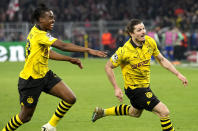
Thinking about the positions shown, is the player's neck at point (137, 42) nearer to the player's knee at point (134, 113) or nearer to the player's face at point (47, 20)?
the player's knee at point (134, 113)

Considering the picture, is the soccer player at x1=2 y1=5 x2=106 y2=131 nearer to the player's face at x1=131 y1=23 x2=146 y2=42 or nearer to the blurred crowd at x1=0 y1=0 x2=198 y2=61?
the player's face at x1=131 y1=23 x2=146 y2=42

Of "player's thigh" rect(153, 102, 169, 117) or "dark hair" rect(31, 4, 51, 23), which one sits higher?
"dark hair" rect(31, 4, 51, 23)

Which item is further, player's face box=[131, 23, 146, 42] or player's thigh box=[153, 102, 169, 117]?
player's face box=[131, 23, 146, 42]

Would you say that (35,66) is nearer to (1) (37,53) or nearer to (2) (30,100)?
(1) (37,53)

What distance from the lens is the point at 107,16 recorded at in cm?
3934

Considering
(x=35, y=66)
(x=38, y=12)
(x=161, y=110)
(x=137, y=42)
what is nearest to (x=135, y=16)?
(x=137, y=42)

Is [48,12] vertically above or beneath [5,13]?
above

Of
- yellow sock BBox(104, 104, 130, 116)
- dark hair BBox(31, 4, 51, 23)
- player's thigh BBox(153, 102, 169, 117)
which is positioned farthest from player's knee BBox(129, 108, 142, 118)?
dark hair BBox(31, 4, 51, 23)

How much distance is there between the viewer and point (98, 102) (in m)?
14.7

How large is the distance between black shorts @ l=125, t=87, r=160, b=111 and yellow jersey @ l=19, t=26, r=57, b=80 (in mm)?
1530

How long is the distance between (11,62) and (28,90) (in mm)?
21359

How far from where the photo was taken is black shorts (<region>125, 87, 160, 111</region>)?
8.97 metres

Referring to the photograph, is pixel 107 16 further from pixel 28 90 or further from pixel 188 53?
pixel 28 90

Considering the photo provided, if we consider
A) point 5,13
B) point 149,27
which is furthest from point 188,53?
point 5,13
